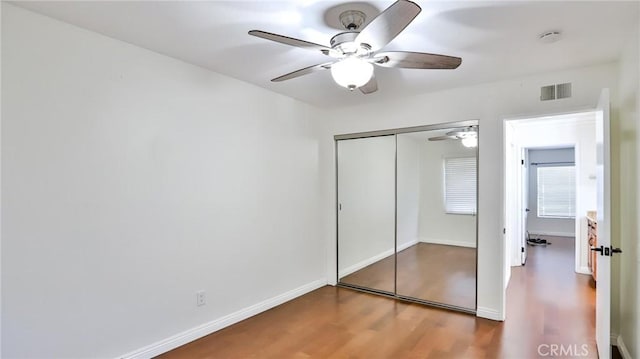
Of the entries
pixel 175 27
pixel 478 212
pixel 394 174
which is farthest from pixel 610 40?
pixel 175 27

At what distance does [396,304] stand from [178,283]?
2.36 meters

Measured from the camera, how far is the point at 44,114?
6.89ft

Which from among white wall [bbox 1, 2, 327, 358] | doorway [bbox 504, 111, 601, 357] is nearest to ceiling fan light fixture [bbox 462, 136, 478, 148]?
doorway [bbox 504, 111, 601, 357]

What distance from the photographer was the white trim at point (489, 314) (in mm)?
3311

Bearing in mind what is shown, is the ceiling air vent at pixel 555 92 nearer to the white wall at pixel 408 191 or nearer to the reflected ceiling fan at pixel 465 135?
the reflected ceiling fan at pixel 465 135

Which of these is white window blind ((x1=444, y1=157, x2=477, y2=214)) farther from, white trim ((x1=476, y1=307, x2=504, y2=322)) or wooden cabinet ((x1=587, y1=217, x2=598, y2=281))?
wooden cabinet ((x1=587, y1=217, x2=598, y2=281))

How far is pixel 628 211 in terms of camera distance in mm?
2496

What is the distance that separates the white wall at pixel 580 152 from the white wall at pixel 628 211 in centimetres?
243

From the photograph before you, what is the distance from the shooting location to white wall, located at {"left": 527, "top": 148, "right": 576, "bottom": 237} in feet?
27.9

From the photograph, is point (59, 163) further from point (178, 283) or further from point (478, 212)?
point (478, 212)

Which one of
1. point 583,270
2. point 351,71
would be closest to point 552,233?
point 583,270

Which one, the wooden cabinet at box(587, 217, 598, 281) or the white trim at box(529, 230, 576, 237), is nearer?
the wooden cabinet at box(587, 217, 598, 281)

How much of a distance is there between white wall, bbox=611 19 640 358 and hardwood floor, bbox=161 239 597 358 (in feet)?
1.34

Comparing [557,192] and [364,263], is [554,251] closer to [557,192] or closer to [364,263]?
[557,192]
